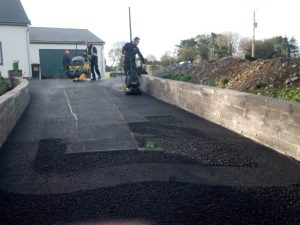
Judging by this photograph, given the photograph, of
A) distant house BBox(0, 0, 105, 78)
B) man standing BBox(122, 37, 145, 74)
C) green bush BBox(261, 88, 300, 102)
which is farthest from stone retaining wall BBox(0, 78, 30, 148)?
distant house BBox(0, 0, 105, 78)

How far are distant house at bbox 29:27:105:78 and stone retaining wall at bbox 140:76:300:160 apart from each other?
24.9 m

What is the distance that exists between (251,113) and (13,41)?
83.2ft

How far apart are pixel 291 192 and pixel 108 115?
19.8 ft

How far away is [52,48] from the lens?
112ft

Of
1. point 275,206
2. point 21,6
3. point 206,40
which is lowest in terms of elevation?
point 275,206

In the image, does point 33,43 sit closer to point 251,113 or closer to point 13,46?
point 13,46

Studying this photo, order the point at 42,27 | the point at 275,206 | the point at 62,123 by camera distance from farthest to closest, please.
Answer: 1. the point at 42,27
2. the point at 62,123
3. the point at 275,206

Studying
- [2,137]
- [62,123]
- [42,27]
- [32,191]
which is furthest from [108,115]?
[42,27]

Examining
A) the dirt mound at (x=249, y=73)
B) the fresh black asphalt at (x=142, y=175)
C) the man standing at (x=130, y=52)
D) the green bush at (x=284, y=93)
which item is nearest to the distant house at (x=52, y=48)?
the man standing at (x=130, y=52)

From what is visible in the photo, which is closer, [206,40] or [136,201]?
[136,201]

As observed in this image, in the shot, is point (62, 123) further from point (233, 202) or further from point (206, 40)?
point (206, 40)

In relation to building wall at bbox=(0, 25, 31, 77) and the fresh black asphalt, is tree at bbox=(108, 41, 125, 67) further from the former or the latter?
the fresh black asphalt

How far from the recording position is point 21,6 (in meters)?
30.9

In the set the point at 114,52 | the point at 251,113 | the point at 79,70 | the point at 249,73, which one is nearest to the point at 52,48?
the point at 79,70
